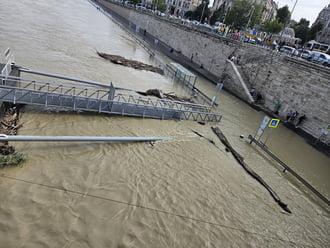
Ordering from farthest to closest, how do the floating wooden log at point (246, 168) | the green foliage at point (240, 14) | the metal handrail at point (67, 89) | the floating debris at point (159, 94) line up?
the green foliage at point (240, 14), the floating debris at point (159, 94), the metal handrail at point (67, 89), the floating wooden log at point (246, 168)

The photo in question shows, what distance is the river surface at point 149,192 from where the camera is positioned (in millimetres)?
6398

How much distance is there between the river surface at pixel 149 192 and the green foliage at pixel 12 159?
222 mm

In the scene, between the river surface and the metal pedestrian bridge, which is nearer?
the river surface

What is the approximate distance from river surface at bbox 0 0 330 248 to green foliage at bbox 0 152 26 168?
0.22 meters

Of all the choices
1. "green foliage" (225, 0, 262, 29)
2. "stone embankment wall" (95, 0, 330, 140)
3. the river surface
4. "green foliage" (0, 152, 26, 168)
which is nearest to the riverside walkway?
the river surface

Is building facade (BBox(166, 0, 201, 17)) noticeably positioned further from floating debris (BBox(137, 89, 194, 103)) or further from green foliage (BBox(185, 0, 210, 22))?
floating debris (BBox(137, 89, 194, 103))

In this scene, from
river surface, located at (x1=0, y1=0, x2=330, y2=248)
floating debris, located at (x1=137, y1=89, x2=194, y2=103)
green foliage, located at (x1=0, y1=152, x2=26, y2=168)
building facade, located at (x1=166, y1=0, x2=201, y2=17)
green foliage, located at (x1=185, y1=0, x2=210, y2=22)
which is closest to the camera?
river surface, located at (x1=0, y1=0, x2=330, y2=248)

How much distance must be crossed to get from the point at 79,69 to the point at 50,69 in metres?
2.58

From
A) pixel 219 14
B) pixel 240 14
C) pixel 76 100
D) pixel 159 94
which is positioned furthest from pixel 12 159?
pixel 219 14

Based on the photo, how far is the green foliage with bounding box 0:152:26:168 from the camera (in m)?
7.43

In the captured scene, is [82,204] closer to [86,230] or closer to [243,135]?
[86,230]

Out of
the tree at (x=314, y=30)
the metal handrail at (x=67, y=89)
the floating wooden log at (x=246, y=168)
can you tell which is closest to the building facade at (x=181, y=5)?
the tree at (x=314, y=30)

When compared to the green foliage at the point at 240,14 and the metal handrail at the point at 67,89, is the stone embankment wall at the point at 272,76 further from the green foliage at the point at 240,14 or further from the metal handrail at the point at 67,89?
the green foliage at the point at 240,14

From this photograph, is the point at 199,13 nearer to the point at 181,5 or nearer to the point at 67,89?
the point at 181,5
